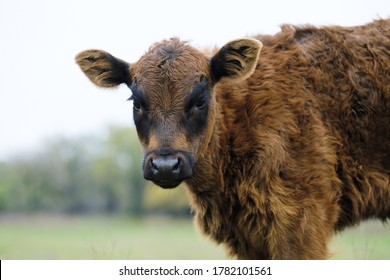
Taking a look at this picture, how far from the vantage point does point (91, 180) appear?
11188 centimetres

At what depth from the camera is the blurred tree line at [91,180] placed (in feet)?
311

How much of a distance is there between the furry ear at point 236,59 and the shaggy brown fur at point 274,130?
0.04 ft

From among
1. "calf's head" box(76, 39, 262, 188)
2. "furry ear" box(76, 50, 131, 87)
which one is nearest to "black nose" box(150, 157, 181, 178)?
"calf's head" box(76, 39, 262, 188)

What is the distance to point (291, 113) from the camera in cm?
815

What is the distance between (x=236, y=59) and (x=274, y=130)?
0.99m

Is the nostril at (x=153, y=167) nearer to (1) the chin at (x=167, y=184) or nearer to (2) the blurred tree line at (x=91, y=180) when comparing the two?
(1) the chin at (x=167, y=184)

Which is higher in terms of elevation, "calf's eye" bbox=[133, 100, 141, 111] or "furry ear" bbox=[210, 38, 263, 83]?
"furry ear" bbox=[210, 38, 263, 83]

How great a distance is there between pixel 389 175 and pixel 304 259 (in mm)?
1664

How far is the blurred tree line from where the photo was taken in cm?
9469

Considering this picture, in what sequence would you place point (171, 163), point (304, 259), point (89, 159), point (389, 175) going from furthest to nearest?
point (89, 159) → point (389, 175) → point (304, 259) → point (171, 163)

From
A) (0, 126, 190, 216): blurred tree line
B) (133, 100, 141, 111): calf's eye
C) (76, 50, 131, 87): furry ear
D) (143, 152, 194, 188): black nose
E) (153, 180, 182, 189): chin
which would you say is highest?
(76, 50, 131, 87): furry ear

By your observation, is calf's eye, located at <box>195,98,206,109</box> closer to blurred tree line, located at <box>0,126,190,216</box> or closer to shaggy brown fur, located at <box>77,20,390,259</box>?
shaggy brown fur, located at <box>77,20,390,259</box>
